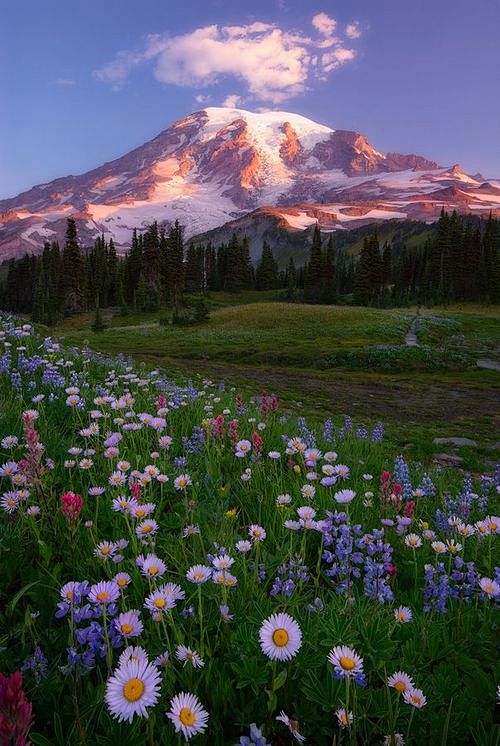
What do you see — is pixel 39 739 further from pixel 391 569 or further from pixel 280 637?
pixel 391 569

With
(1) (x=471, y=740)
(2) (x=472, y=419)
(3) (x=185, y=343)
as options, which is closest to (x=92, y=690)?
(1) (x=471, y=740)

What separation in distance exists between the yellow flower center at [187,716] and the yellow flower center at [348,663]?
488 mm

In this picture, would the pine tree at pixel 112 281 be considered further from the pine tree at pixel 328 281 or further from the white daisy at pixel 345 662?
the white daisy at pixel 345 662

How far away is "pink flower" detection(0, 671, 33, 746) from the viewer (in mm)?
867

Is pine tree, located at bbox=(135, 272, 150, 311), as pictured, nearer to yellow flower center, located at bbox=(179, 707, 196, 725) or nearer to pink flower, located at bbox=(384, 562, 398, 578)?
pink flower, located at bbox=(384, 562, 398, 578)

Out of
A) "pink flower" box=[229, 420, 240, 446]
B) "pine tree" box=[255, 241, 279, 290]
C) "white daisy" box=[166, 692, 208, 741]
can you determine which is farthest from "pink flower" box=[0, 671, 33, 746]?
"pine tree" box=[255, 241, 279, 290]

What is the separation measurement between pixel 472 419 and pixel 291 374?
11602mm

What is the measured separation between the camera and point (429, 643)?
205cm

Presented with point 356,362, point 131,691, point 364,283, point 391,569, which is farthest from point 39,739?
point 364,283

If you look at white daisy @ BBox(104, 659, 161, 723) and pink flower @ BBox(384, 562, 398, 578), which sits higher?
white daisy @ BBox(104, 659, 161, 723)

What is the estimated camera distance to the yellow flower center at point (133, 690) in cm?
110

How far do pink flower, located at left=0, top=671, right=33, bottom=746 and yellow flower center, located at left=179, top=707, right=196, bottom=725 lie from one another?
0.43 metres

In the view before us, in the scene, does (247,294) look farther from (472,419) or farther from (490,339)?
(472,419)

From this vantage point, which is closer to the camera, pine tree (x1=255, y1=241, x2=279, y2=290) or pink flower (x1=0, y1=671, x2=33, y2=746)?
pink flower (x1=0, y1=671, x2=33, y2=746)
